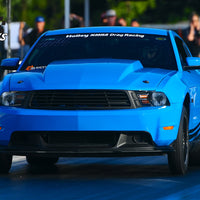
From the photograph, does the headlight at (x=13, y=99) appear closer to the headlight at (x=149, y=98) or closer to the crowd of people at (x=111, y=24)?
the headlight at (x=149, y=98)

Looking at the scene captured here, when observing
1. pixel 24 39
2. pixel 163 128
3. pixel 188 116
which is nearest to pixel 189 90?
pixel 188 116

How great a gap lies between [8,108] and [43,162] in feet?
6.23

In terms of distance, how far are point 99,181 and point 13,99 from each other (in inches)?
47.5

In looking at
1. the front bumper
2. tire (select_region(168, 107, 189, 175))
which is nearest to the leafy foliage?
tire (select_region(168, 107, 189, 175))

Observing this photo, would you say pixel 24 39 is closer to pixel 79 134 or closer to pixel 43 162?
pixel 43 162

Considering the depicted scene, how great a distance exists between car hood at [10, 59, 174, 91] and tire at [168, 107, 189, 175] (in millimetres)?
527

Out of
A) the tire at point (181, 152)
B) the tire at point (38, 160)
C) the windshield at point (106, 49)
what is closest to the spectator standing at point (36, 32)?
the windshield at point (106, 49)

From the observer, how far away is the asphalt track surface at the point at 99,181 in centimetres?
898

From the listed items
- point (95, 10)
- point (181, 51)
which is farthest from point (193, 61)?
point (95, 10)

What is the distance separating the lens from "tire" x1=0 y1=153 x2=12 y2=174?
34.6ft

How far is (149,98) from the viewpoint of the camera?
→ 10008mm

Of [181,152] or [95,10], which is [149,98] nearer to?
[181,152]

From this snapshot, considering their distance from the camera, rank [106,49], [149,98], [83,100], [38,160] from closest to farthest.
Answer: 1. [83,100]
2. [149,98]
3. [106,49]
4. [38,160]

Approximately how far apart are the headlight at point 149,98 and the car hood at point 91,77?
0.18ft
